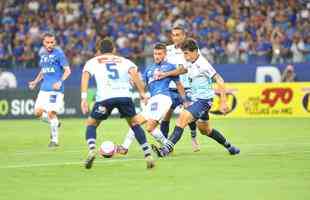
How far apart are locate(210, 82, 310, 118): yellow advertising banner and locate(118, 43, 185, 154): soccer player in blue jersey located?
14.3m

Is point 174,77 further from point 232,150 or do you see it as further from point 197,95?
point 232,150

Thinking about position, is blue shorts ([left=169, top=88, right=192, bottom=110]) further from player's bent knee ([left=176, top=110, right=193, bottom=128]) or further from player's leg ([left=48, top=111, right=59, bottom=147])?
player's leg ([left=48, top=111, right=59, bottom=147])

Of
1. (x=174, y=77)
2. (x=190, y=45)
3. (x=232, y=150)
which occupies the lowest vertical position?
(x=232, y=150)

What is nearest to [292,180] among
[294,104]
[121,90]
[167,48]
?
[121,90]

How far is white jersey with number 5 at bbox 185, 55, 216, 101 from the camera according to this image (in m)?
16.3

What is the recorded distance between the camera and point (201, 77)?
16359 millimetres

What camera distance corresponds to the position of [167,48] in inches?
699

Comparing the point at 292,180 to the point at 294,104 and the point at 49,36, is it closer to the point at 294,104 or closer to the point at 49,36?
the point at 49,36

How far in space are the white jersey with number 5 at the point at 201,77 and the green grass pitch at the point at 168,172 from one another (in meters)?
1.14

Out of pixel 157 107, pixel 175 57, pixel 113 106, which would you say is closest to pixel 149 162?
pixel 113 106

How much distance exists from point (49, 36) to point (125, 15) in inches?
680

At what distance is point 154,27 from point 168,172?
22.8 metres

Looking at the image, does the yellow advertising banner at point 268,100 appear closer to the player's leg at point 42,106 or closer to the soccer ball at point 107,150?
the player's leg at point 42,106

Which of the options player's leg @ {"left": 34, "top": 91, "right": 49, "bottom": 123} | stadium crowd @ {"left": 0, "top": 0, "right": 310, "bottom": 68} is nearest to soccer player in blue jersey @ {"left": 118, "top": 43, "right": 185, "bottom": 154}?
player's leg @ {"left": 34, "top": 91, "right": 49, "bottom": 123}
